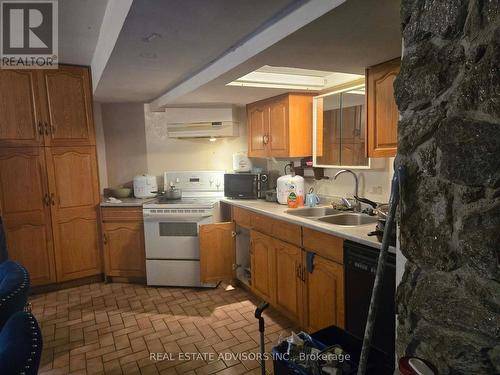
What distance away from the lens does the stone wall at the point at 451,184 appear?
36.3 inches

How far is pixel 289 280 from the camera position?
8.06 ft

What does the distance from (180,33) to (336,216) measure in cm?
166

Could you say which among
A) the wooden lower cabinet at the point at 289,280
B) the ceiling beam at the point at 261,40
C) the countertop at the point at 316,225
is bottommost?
the wooden lower cabinet at the point at 289,280

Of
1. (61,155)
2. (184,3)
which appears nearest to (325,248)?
(184,3)

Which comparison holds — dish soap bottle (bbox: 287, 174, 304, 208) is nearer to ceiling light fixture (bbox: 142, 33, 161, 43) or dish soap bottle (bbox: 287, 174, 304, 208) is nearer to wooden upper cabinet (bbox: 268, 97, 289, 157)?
wooden upper cabinet (bbox: 268, 97, 289, 157)

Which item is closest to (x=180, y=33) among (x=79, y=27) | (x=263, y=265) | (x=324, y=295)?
(x=79, y=27)

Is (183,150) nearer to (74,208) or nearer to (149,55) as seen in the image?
(74,208)

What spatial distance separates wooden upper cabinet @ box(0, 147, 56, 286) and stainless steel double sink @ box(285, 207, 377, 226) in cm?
236

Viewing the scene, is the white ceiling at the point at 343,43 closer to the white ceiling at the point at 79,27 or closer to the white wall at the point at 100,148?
the white ceiling at the point at 79,27

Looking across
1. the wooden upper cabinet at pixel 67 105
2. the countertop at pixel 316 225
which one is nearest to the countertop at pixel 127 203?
the wooden upper cabinet at pixel 67 105

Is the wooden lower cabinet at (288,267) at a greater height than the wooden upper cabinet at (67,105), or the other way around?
the wooden upper cabinet at (67,105)

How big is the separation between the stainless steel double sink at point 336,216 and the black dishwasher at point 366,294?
0.56 metres

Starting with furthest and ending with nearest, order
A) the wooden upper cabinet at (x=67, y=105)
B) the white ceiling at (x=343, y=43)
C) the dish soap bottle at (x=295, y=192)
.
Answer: the wooden upper cabinet at (x=67, y=105)
the dish soap bottle at (x=295, y=192)
the white ceiling at (x=343, y=43)

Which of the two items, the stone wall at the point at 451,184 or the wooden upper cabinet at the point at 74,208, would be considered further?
the wooden upper cabinet at the point at 74,208
